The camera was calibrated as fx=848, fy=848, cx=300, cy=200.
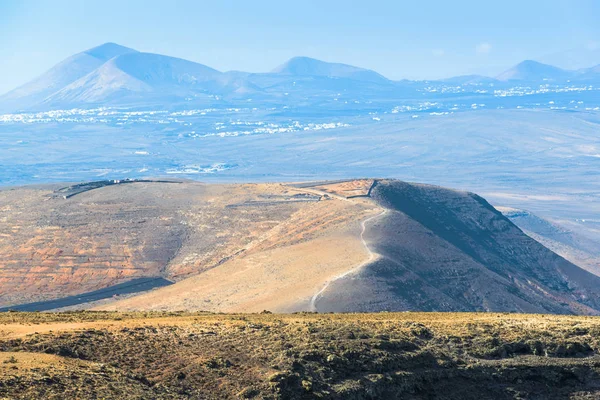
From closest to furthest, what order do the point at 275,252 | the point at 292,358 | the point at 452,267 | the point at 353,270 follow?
the point at 292,358 → the point at 353,270 → the point at 452,267 → the point at 275,252

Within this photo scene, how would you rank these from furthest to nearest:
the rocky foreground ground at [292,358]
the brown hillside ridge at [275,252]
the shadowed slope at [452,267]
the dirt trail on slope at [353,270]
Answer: the brown hillside ridge at [275,252] → the shadowed slope at [452,267] → the dirt trail on slope at [353,270] → the rocky foreground ground at [292,358]

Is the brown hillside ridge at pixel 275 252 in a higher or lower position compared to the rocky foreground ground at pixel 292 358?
lower

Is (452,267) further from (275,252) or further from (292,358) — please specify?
(292,358)

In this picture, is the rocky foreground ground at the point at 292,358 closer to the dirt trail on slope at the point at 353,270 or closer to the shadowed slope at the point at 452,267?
the dirt trail on slope at the point at 353,270

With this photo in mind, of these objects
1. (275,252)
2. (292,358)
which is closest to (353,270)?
(275,252)

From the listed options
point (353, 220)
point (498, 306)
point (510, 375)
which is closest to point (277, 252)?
point (353, 220)

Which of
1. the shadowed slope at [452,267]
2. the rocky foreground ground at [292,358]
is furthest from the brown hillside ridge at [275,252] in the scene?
the rocky foreground ground at [292,358]

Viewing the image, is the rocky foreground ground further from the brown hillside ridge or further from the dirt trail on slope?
the brown hillside ridge

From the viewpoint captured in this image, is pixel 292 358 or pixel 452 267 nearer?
pixel 292 358
